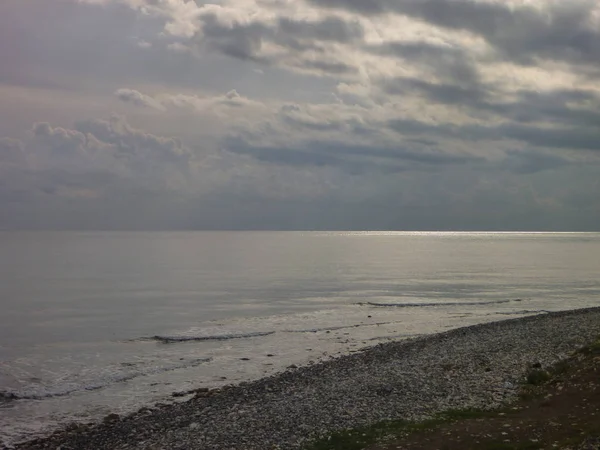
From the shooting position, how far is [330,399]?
72.5 feet

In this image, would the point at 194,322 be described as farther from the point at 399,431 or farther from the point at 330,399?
the point at 399,431

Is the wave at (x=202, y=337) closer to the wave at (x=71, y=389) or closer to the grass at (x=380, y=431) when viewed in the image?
the wave at (x=71, y=389)

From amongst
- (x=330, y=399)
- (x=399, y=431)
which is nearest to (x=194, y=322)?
(x=330, y=399)

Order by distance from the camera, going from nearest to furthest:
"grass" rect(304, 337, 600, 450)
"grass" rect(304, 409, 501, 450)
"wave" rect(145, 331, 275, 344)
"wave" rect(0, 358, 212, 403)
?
"grass" rect(304, 337, 600, 450) → "grass" rect(304, 409, 501, 450) → "wave" rect(0, 358, 212, 403) → "wave" rect(145, 331, 275, 344)

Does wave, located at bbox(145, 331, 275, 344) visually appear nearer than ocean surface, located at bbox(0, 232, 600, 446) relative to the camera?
No

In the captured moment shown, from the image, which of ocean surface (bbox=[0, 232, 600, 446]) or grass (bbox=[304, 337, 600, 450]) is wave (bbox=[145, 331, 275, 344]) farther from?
grass (bbox=[304, 337, 600, 450])

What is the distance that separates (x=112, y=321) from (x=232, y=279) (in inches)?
1801

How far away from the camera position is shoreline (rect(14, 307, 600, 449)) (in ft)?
61.4

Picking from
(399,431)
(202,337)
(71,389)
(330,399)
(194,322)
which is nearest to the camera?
(399,431)

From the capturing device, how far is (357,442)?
1658 cm

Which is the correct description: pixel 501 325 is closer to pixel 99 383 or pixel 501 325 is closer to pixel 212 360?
pixel 212 360

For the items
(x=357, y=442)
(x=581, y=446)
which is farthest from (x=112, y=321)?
(x=581, y=446)

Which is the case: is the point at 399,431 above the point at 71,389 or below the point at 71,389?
above

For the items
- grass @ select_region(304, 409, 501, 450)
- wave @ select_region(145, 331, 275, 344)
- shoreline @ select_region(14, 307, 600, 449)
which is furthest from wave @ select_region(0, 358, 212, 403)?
grass @ select_region(304, 409, 501, 450)
